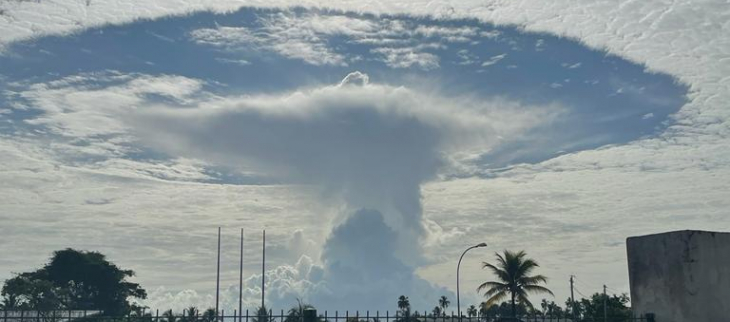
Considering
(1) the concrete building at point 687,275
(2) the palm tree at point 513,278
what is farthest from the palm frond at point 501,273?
(1) the concrete building at point 687,275

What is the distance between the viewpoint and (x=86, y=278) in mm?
97062

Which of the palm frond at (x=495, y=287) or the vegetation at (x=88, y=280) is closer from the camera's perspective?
the palm frond at (x=495, y=287)

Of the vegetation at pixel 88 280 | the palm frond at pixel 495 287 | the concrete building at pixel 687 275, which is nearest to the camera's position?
the concrete building at pixel 687 275

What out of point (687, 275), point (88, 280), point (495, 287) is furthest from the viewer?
point (88, 280)

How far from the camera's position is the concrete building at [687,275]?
23.5m

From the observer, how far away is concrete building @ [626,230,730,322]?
23469 mm

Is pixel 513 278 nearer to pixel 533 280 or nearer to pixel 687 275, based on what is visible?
pixel 533 280

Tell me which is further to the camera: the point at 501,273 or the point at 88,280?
the point at 88,280

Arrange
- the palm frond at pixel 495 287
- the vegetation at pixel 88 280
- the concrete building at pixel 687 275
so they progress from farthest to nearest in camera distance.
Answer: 1. the vegetation at pixel 88 280
2. the palm frond at pixel 495 287
3. the concrete building at pixel 687 275

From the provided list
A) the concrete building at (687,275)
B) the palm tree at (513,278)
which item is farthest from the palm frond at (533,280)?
the concrete building at (687,275)

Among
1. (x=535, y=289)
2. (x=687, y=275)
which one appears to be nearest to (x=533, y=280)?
(x=535, y=289)

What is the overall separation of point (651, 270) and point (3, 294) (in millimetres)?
76787

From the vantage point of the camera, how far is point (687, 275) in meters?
23.5

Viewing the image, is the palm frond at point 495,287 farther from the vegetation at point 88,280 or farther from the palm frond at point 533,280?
the vegetation at point 88,280
